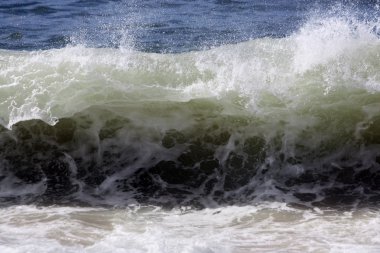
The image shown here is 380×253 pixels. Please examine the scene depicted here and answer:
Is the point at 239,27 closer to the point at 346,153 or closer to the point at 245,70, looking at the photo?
the point at 245,70

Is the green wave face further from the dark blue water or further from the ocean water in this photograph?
the dark blue water

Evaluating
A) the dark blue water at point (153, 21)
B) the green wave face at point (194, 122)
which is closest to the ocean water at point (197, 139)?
the green wave face at point (194, 122)

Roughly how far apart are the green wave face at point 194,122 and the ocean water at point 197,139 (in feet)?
0.04

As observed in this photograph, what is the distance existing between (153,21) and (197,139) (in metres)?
5.39

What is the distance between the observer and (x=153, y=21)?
35.3ft

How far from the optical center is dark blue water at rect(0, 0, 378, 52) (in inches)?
365

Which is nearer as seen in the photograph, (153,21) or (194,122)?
(194,122)

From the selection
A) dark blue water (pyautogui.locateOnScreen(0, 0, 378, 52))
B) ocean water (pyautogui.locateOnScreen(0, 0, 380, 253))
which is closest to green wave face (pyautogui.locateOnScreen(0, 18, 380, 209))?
ocean water (pyautogui.locateOnScreen(0, 0, 380, 253))

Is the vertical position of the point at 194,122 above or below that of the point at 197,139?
above

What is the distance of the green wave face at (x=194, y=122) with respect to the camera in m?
5.39

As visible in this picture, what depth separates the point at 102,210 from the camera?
15.7 feet

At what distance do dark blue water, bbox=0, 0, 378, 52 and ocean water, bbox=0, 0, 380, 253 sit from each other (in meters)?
2.56

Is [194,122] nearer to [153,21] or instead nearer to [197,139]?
[197,139]

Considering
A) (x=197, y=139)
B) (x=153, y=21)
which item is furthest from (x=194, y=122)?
(x=153, y=21)
